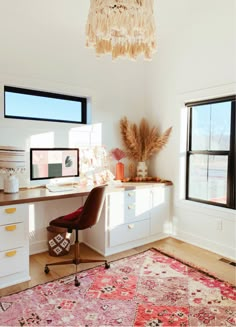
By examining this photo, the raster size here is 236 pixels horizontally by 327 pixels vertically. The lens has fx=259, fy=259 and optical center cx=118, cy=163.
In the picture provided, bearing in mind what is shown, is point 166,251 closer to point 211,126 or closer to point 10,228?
point 211,126

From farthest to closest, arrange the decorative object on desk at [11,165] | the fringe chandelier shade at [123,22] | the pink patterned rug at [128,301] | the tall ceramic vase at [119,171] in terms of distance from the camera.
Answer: the tall ceramic vase at [119,171]
the decorative object on desk at [11,165]
the pink patterned rug at [128,301]
the fringe chandelier shade at [123,22]

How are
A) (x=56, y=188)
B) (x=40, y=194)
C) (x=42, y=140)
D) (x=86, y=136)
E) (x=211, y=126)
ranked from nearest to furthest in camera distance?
(x=40, y=194) → (x=56, y=188) → (x=42, y=140) → (x=211, y=126) → (x=86, y=136)

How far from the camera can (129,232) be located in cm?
330

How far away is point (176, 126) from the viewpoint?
12.2 ft

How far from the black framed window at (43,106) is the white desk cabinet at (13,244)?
120 cm

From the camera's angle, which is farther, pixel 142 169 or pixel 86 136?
pixel 142 169

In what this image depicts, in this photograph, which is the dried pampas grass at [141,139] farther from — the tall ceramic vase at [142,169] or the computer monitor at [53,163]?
the computer monitor at [53,163]

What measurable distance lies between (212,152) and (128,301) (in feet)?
6.89

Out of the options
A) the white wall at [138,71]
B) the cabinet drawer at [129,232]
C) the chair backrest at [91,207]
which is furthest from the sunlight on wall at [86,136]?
the cabinet drawer at [129,232]

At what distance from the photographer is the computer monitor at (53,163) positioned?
3135 millimetres

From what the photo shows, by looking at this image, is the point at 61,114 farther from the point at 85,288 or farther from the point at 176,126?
the point at 85,288

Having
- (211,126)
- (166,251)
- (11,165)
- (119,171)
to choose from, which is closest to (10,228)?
(11,165)

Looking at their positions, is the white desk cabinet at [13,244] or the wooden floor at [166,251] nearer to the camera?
the white desk cabinet at [13,244]

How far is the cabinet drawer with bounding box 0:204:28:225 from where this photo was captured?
7.72 feet
